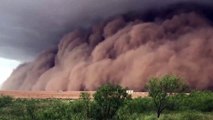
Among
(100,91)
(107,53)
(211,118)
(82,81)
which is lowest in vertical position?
(211,118)

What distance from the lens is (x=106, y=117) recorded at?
129ft

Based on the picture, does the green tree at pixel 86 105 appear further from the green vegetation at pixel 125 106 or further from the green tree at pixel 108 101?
the green tree at pixel 108 101

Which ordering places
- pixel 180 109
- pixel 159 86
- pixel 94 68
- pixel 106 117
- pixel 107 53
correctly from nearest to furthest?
1. pixel 106 117
2. pixel 159 86
3. pixel 180 109
4. pixel 94 68
5. pixel 107 53

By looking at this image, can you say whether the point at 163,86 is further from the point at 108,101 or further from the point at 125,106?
the point at 108,101

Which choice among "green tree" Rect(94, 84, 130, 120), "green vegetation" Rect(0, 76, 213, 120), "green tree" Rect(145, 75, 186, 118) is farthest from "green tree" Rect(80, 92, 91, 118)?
"green tree" Rect(145, 75, 186, 118)

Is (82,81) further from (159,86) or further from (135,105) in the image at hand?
(159,86)

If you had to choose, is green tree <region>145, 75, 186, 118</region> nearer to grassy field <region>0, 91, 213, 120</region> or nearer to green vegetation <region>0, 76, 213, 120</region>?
green vegetation <region>0, 76, 213, 120</region>

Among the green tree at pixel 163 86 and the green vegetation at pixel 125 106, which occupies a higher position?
the green tree at pixel 163 86

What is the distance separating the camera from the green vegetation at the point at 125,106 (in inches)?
1548

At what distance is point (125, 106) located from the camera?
42875 millimetres

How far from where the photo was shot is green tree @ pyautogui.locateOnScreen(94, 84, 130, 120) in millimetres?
39375

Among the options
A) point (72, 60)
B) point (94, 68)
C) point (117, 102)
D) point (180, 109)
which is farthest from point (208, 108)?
point (72, 60)

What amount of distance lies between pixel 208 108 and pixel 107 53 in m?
50.7

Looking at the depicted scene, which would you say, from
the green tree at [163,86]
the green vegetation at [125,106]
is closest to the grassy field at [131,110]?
the green vegetation at [125,106]
